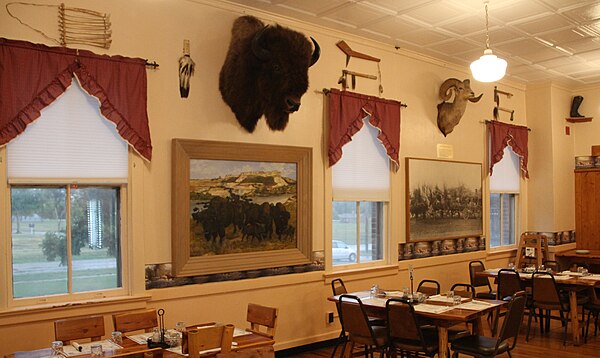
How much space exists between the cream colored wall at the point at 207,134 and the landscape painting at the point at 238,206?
0.40 ft

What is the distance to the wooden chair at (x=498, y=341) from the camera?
490 centimetres

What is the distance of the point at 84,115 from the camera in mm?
4812

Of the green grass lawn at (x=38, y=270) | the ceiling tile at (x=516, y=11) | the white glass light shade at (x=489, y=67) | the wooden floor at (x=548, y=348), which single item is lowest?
the wooden floor at (x=548, y=348)

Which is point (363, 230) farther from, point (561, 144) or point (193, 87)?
point (561, 144)

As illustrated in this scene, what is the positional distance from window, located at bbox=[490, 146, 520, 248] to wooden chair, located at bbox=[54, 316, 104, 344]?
22.9 feet

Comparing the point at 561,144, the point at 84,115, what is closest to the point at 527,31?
the point at 561,144

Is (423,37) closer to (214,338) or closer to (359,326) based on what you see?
(359,326)

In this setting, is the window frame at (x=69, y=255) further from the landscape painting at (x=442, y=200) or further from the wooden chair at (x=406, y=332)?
the landscape painting at (x=442, y=200)

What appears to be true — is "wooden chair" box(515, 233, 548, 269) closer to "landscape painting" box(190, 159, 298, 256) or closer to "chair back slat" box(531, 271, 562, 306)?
"chair back slat" box(531, 271, 562, 306)

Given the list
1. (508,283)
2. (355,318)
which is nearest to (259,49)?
(355,318)

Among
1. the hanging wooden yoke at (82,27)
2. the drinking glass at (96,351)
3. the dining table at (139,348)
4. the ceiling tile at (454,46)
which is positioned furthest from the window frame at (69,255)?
the ceiling tile at (454,46)

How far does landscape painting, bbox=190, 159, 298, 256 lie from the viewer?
18.0 feet

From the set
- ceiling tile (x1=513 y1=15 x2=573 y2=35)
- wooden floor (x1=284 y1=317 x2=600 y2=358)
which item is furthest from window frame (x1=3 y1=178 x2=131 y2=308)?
ceiling tile (x1=513 y1=15 x2=573 y2=35)

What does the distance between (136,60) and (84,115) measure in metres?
0.68
